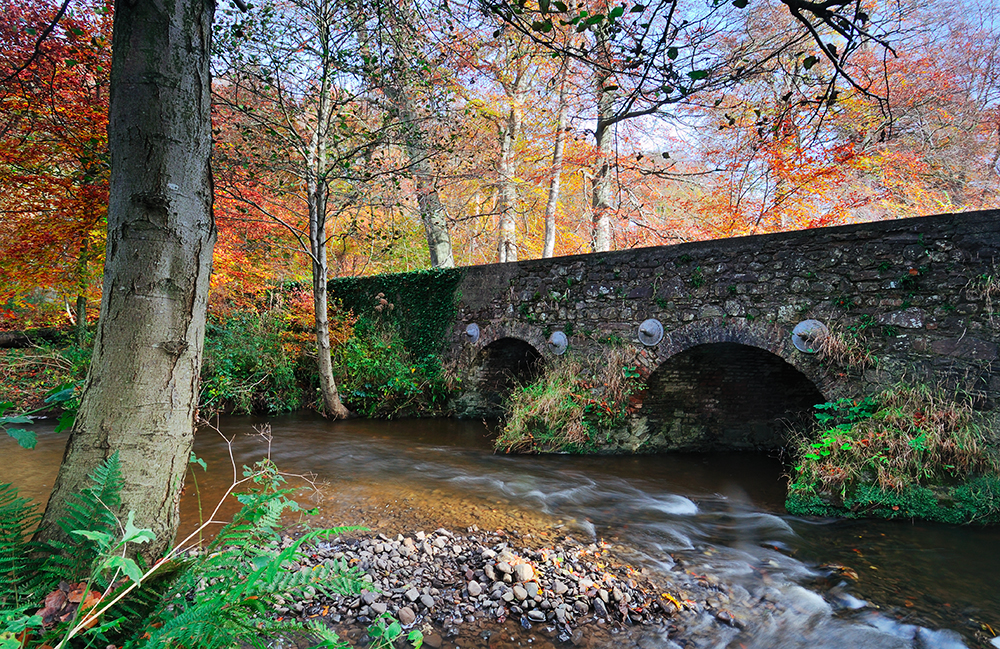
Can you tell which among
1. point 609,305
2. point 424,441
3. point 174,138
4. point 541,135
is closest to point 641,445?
point 609,305

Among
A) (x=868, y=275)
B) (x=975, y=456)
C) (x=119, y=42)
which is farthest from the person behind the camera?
(x=868, y=275)

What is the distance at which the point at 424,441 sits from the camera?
282 inches

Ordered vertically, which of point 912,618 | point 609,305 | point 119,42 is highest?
point 119,42

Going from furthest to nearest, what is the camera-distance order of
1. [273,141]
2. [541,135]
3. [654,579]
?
[541,135], [273,141], [654,579]

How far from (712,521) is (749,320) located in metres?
2.41

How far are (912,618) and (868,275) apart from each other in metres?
3.39

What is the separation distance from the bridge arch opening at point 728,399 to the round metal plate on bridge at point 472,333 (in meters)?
3.33

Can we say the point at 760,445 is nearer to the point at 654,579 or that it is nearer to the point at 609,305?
the point at 609,305

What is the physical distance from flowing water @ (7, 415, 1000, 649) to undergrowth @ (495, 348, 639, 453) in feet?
0.90

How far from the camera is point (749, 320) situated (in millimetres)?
5660

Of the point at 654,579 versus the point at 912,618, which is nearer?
the point at 912,618

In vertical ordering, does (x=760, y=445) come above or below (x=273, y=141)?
below

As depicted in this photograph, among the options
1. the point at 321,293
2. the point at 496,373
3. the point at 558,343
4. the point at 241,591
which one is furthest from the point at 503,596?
the point at 496,373

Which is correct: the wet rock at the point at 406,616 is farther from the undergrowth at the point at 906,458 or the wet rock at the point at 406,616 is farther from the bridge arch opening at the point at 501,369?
the bridge arch opening at the point at 501,369
